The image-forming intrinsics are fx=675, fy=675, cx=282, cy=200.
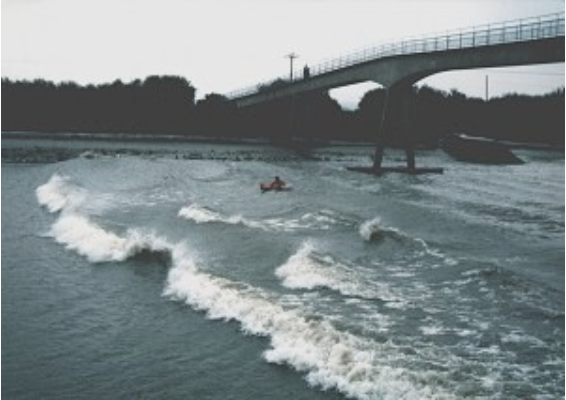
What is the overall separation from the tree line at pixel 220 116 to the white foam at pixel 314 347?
8025 cm

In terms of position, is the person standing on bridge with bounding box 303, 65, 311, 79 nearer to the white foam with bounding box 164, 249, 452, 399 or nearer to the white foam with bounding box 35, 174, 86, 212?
the white foam with bounding box 35, 174, 86, 212

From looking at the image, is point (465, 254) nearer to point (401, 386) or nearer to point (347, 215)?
point (347, 215)

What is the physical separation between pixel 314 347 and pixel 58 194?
2614 centimetres

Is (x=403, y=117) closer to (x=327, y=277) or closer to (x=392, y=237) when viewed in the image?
(x=392, y=237)

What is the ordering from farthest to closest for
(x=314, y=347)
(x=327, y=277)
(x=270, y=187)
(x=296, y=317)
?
(x=270, y=187) < (x=327, y=277) < (x=296, y=317) < (x=314, y=347)

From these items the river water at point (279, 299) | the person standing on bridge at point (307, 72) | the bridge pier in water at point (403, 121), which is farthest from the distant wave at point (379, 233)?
the person standing on bridge at point (307, 72)

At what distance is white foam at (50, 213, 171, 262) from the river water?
0.31ft

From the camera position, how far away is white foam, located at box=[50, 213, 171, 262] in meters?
21.7

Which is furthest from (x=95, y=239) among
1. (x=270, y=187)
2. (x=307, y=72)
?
(x=307, y=72)

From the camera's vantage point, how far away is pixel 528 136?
121875 millimetres

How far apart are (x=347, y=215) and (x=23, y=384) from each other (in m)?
19.8

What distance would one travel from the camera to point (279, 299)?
1662 centimetres

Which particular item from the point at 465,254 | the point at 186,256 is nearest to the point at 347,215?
the point at 465,254

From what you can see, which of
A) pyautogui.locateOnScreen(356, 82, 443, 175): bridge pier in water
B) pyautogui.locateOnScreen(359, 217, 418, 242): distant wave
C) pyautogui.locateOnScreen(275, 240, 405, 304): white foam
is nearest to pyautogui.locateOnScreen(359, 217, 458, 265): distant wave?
pyautogui.locateOnScreen(359, 217, 418, 242): distant wave
